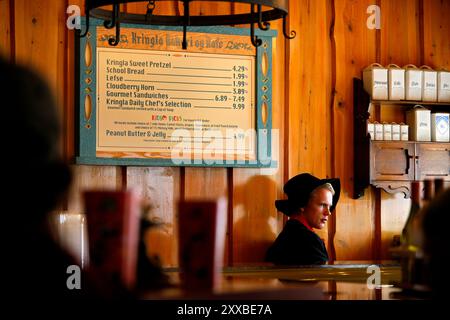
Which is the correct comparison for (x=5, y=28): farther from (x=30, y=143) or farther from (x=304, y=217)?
(x=30, y=143)

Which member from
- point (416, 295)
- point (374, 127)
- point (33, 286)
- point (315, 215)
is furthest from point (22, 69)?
point (374, 127)

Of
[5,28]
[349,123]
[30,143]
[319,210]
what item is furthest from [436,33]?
[30,143]

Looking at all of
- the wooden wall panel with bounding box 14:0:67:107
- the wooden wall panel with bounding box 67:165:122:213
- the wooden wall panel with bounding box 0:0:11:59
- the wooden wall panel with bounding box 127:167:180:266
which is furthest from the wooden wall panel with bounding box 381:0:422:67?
the wooden wall panel with bounding box 0:0:11:59

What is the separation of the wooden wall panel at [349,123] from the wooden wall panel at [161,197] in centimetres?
106

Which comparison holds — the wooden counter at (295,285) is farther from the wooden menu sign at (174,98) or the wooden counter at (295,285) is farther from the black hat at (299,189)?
the wooden menu sign at (174,98)

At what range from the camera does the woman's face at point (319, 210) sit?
4.43 meters

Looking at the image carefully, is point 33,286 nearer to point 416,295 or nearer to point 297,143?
point 416,295

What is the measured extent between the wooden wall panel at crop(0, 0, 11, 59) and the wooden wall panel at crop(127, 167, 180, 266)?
3.23 ft

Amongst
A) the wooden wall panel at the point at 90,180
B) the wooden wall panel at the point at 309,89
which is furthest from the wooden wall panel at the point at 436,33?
the wooden wall panel at the point at 90,180

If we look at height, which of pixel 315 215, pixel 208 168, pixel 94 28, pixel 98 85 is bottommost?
pixel 315 215

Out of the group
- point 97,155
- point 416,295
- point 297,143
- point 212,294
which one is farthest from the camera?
point 297,143

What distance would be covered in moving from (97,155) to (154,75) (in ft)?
1.95

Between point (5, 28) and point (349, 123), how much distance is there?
2202 millimetres

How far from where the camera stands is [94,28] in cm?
428
